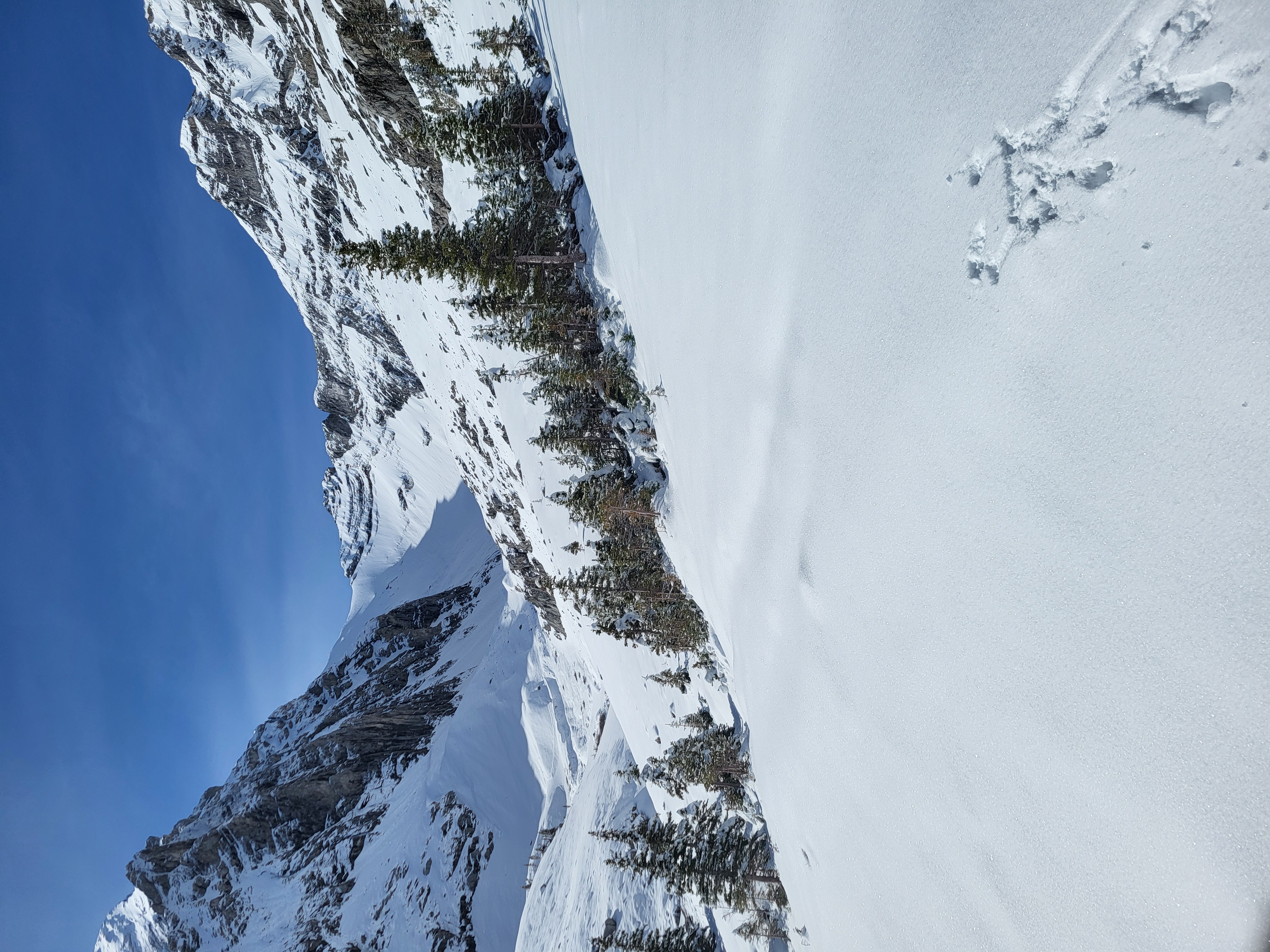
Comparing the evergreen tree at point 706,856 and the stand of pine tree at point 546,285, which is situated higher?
the stand of pine tree at point 546,285

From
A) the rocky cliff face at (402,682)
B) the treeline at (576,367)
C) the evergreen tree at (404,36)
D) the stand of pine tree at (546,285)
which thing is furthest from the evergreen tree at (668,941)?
the evergreen tree at (404,36)

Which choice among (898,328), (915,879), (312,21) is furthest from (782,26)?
(312,21)

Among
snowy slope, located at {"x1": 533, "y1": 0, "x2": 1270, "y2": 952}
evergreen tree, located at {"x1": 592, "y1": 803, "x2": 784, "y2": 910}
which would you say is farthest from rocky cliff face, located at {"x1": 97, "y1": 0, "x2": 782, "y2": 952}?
snowy slope, located at {"x1": 533, "y1": 0, "x2": 1270, "y2": 952}

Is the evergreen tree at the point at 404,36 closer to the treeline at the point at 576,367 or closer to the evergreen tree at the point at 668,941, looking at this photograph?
the treeline at the point at 576,367

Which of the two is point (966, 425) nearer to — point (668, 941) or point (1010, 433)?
point (1010, 433)

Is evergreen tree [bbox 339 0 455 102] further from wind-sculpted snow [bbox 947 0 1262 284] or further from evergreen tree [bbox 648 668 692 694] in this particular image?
evergreen tree [bbox 648 668 692 694]

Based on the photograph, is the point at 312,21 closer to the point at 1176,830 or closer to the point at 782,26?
the point at 782,26
